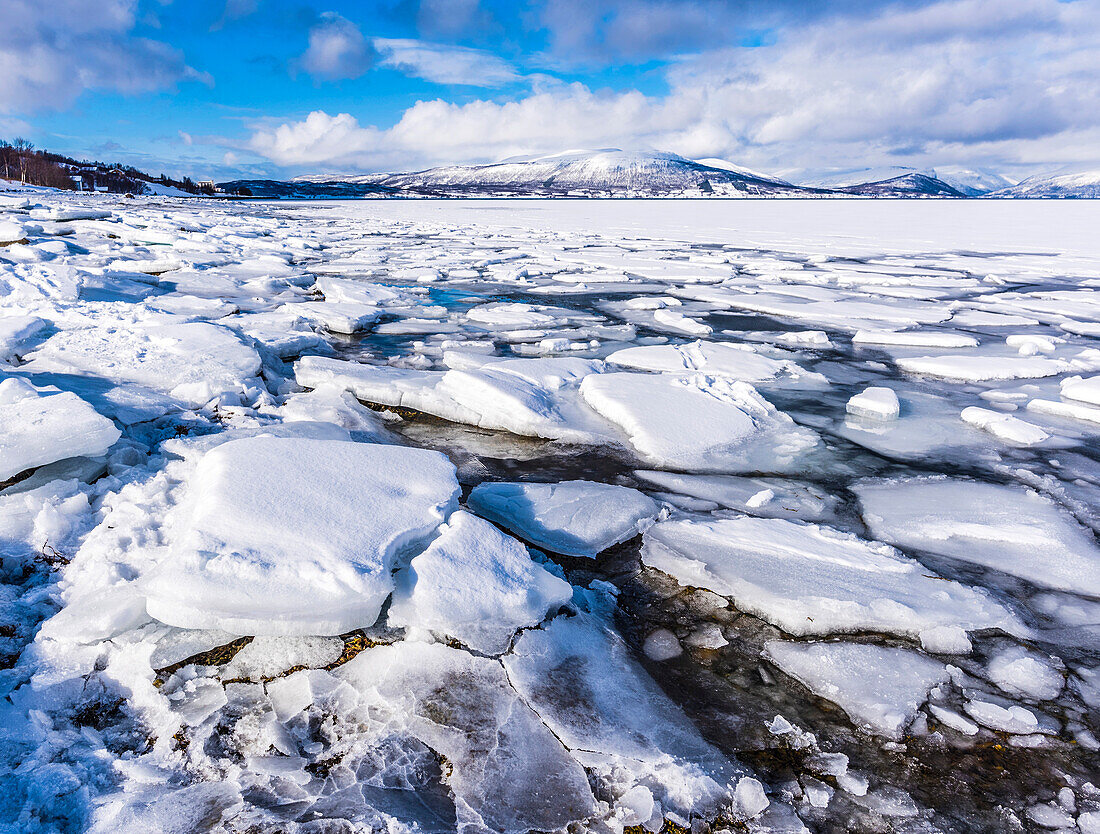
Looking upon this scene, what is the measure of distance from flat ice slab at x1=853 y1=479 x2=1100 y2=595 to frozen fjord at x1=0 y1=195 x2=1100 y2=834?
21 millimetres

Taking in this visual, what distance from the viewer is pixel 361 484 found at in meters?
2.30

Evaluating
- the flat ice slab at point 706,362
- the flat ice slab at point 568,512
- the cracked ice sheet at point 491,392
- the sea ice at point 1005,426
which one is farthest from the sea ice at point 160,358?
the sea ice at point 1005,426

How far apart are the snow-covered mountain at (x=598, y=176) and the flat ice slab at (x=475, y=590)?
14553 cm

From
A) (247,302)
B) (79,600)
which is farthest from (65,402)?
(247,302)

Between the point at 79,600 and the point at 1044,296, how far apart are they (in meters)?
11.5

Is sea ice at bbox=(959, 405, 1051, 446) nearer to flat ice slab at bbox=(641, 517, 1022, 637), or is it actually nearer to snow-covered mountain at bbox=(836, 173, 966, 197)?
flat ice slab at bbox=(641, 517, 1022, 637)

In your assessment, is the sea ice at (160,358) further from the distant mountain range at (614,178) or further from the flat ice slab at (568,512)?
the distant mountain range at (614,178)

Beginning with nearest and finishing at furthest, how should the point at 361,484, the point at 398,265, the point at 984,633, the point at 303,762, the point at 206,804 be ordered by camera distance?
the point at 206,804 → the point at 303,762 → the point at 984,633 → the point at 361,484 → the point at 398,265

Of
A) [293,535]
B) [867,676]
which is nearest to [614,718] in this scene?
[867,676]

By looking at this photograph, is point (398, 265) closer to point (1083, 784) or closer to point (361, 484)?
point (361, 484)

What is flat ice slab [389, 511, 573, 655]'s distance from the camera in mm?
1891

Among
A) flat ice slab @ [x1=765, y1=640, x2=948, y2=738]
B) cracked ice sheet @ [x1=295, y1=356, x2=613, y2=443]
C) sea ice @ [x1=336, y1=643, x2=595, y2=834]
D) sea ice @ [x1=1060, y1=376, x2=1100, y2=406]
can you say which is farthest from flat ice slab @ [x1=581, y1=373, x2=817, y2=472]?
sea ice @ [x1=1060, y1=376, x2=1100, y2=406]

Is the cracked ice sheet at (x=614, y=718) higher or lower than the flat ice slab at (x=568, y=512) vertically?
lower

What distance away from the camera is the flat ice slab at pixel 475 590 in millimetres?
1891
